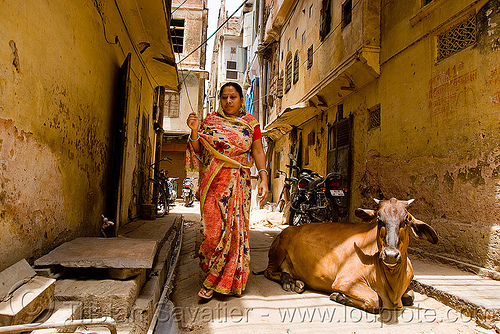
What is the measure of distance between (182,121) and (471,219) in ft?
59.5

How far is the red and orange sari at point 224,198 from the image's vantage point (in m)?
3.12

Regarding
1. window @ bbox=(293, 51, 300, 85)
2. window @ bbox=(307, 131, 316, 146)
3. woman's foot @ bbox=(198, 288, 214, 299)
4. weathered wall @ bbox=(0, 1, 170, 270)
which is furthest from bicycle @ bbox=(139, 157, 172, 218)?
window @ bbox=(293, 51, 300, 85)

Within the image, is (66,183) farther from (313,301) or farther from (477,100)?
A: (477,100)

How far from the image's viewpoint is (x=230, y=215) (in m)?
3.23

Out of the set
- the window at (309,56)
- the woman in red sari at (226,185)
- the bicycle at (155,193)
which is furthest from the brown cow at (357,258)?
the window at (309,56)

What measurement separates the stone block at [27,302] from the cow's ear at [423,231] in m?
2.69

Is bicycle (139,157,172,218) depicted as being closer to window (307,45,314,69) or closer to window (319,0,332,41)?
window (307,45,314,69)

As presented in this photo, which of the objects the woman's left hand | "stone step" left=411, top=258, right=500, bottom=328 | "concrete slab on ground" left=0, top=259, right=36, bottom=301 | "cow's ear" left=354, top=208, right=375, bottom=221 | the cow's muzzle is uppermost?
the woman's left hand

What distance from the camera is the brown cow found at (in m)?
2.70

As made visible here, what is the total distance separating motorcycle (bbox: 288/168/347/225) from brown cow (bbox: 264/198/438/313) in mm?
2729

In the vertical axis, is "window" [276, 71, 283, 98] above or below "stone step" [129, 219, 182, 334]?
above

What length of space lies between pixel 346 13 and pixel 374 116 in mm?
2729

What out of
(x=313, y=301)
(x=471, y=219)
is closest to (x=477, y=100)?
(x=471, y=219)

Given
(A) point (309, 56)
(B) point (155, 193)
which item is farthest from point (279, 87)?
(B) point (155, 193)
